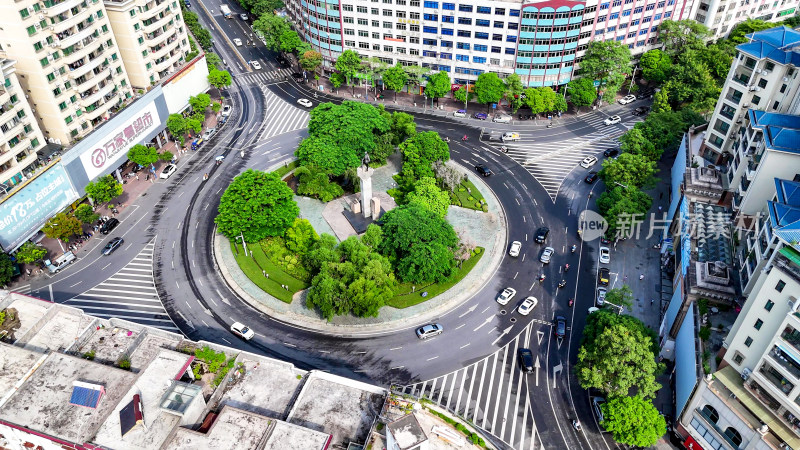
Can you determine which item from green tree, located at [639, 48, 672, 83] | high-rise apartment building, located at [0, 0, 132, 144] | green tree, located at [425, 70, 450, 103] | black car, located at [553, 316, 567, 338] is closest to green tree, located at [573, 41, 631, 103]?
green tree, located at [639, 48, 672, 83]

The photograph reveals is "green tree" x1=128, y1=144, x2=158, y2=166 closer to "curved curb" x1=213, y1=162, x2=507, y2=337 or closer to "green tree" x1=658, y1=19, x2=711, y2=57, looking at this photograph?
"curved curb" x1=213, y1=162, x2=507, y2=337

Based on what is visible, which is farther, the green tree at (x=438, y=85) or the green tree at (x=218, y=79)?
the green tree at (x=218, y=79)

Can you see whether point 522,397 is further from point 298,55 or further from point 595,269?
point 298,55

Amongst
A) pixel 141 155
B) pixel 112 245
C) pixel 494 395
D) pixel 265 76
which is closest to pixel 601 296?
pixel 494 395

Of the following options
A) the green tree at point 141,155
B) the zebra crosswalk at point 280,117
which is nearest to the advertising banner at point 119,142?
the green tree at point 141,155

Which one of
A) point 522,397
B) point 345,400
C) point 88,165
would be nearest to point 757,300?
point 522,397

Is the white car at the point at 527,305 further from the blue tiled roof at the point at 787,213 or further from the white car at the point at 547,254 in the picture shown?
the blue tiled roof at the point at 787,213
